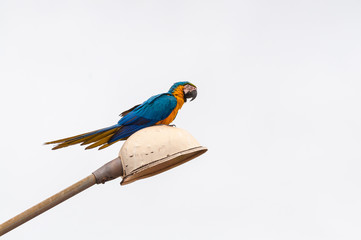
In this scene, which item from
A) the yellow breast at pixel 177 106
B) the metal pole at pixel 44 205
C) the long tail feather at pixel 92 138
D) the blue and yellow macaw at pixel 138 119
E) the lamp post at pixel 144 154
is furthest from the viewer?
the yellow breast at pixel 177 106

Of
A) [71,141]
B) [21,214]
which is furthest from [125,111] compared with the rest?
[21,214]

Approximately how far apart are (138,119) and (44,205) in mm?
2212

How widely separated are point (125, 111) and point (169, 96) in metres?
0.69

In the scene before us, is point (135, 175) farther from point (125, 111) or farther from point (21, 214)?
point (125, 111)

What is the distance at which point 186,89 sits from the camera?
6.95 meters

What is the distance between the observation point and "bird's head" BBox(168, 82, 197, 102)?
6930mm

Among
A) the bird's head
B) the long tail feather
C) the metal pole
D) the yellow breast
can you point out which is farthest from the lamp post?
the bird's head

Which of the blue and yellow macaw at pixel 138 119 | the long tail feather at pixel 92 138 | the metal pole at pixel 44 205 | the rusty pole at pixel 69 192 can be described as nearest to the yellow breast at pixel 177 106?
the blue and yellow macaw at pixel 138 119

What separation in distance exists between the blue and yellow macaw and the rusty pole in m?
1.10

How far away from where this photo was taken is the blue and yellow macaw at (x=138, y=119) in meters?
5.86

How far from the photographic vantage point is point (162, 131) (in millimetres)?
4965

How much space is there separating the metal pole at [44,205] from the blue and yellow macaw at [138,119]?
1.22 m

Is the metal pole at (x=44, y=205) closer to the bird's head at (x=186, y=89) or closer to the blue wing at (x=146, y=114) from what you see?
the blue wing at (x=146, y=114)

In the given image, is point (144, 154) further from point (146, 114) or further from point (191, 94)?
point (191, 94)
